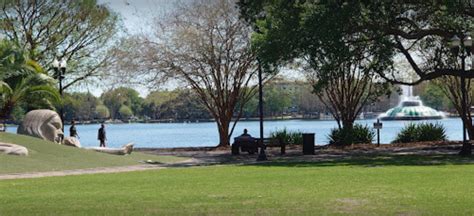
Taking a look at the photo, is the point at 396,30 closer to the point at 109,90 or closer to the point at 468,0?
the point at 468,0

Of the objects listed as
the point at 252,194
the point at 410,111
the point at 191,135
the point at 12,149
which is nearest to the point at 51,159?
the point at 12,149

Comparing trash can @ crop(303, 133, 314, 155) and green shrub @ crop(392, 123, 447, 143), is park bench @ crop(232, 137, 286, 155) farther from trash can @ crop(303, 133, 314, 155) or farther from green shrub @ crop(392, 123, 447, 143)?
green shrub @ crop(392, 123, 447, 143)

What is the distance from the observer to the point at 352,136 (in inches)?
1578

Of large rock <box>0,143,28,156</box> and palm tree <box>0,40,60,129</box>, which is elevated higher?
palm tree <box>0,40,60,129</box>

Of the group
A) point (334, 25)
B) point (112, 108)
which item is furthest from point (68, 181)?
point (112, 108)

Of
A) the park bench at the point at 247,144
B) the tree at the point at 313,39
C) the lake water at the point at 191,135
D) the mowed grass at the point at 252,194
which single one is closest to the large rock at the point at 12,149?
the mowed grass at the point at 252,194

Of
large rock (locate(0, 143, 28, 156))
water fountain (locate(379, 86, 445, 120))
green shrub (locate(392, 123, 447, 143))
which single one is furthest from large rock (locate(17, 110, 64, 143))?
water fountain (locate(379, 86, 445, 120))

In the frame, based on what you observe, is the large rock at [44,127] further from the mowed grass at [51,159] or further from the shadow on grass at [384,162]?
the shadow on grass at [384,162]

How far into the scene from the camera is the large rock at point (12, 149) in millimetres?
23625

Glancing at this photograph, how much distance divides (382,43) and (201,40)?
13.9 metres

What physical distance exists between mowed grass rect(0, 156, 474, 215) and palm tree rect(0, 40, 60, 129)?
12.6 meters

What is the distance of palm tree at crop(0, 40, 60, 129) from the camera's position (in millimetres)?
29750

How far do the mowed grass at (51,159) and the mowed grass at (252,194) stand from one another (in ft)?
13.5

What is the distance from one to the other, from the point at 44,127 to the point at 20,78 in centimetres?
311
